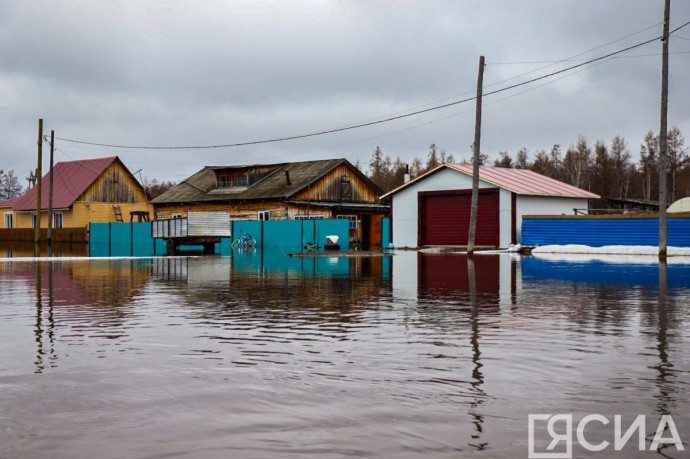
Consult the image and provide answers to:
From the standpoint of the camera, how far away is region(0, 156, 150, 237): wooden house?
70.4 m

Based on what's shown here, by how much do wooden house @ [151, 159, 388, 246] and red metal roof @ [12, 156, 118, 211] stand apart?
24.3ft

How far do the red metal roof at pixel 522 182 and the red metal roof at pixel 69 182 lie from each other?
130ft

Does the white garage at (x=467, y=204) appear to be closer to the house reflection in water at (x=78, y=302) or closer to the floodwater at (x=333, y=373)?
the house reflection in water at (x=78, y=302)

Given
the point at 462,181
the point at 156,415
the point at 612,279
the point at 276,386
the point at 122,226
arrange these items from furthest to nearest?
the point at 122,226 → the point at 462,181 → the point at 612,279 → the point at 276,386 → the point at 156,415

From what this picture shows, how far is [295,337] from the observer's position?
28.9 feet

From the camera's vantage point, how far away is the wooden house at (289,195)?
2351 inches

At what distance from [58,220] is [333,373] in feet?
233

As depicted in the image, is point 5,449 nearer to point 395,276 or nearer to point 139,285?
point 139,285

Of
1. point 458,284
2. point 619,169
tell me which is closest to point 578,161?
point 619,169

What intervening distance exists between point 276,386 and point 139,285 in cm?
1140

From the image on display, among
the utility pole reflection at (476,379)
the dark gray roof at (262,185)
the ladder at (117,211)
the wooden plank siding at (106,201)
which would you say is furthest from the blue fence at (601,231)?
the ladder at (117,211)

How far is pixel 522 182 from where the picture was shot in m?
44.8

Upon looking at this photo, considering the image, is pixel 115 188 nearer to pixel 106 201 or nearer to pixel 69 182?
pixel 106 201

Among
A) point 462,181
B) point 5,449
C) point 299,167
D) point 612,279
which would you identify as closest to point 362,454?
point 5,449
